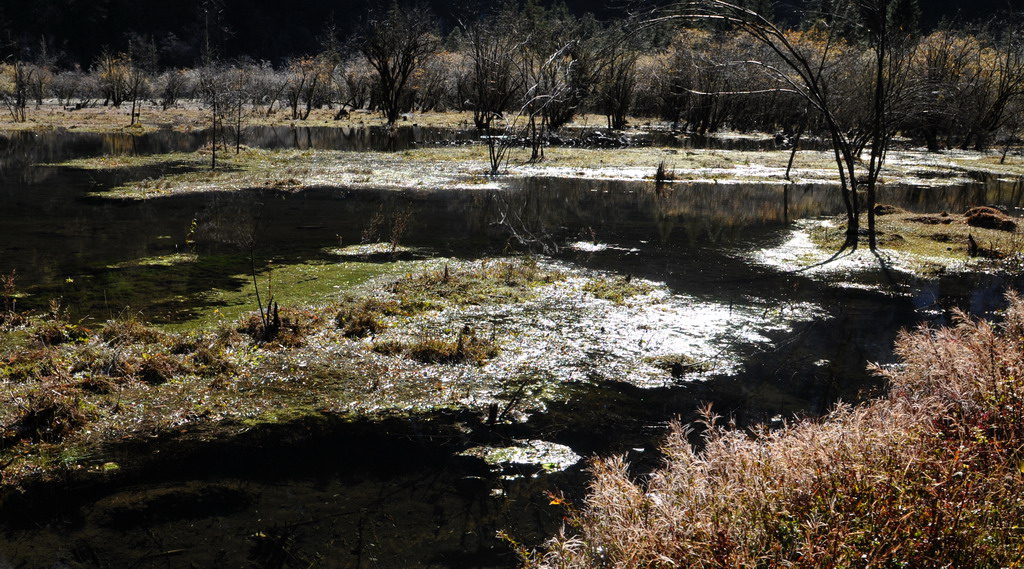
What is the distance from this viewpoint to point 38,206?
19.0m

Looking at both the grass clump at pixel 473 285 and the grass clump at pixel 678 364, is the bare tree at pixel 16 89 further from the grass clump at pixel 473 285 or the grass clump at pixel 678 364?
the grass clump at pixel 678 364

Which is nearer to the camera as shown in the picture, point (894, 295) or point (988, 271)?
point (894, 295)

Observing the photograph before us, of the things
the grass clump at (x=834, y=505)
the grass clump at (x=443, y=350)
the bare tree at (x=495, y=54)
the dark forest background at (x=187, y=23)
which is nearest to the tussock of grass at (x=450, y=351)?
the grass clump at (x=443, y=350)

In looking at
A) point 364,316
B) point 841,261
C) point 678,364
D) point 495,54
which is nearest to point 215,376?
point 364,316

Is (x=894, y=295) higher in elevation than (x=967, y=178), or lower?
lower

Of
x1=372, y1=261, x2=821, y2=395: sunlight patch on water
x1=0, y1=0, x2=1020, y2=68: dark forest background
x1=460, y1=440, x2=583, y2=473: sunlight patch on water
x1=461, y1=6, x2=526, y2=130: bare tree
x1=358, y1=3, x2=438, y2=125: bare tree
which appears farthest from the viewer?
x1=0, y1=0, x2=1020, y2=68: dark forest background

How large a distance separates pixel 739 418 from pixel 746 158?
3456 cm

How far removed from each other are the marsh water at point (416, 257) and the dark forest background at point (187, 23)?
10445 centimetres

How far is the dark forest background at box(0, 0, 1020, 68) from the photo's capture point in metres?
128

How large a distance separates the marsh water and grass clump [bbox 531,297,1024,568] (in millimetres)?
1810

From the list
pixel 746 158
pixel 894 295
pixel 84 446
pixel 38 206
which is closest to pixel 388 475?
pixel 84 446

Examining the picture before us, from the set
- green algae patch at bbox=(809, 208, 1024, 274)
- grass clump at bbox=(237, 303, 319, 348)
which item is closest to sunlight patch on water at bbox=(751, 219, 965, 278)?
green algae patch at bbox=(809, 208, 1024, 274)

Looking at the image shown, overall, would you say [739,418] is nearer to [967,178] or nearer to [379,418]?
[379,418]

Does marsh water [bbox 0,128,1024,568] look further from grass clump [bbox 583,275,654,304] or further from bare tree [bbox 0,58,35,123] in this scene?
bare tree [bbox 0,58,35,123]
